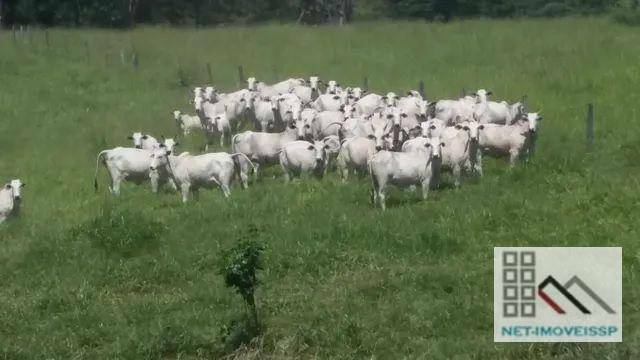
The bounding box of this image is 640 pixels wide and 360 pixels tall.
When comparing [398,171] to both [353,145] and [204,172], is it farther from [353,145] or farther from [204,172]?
[204,172]

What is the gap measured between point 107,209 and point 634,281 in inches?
396

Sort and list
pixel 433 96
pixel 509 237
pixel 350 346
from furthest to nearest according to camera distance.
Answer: pixel 433 96 → pixel 509 237 → pixel 350 346

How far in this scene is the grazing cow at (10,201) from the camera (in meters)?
21.8

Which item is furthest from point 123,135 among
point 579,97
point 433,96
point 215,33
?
point 215,33

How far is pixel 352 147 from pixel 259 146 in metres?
2.82

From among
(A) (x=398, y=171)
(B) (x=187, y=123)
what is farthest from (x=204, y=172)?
(B) (x=187, y=123)

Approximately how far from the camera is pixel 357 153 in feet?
74.2

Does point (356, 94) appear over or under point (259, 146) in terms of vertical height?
over

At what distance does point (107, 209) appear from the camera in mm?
20609

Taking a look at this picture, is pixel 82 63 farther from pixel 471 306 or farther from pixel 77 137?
pixel 471 306

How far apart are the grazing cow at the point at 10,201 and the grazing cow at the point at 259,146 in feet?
16.7

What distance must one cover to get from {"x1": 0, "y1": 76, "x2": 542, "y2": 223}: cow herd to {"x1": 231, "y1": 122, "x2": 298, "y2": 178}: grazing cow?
0.02m

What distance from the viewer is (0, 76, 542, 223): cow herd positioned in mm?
21406

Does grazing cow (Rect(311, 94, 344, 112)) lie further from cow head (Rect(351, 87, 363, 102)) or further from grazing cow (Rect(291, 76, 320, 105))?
grazing cow (Rect(291, 76, 320, 105))
